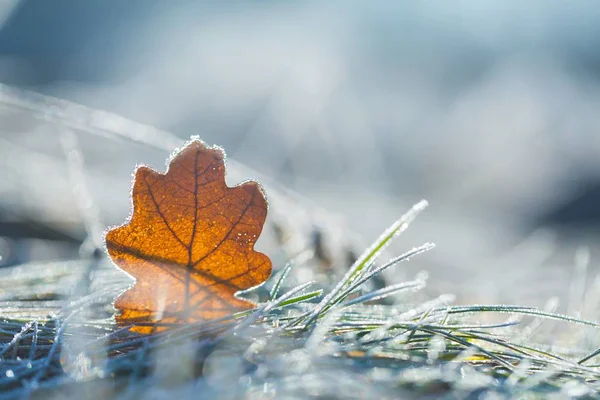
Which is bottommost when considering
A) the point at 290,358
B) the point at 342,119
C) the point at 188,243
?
the point at 290,358

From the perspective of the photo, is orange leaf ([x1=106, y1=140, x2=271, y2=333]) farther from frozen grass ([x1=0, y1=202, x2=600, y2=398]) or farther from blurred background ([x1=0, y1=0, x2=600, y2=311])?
blurred background ([x1=0, y1=0, x2=600, y2=311])

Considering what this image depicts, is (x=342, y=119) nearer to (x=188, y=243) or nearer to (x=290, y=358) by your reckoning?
(x=188, y=243)

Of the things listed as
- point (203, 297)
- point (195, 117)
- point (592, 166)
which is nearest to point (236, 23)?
point (195, 117)

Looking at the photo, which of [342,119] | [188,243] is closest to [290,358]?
[188,243]

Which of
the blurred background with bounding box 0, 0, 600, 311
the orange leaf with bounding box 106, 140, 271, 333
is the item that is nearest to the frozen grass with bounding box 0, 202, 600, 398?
the orange leaf with bounding box 106, 140, 271, 333

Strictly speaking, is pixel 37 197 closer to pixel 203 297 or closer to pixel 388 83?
pixel 203 297
